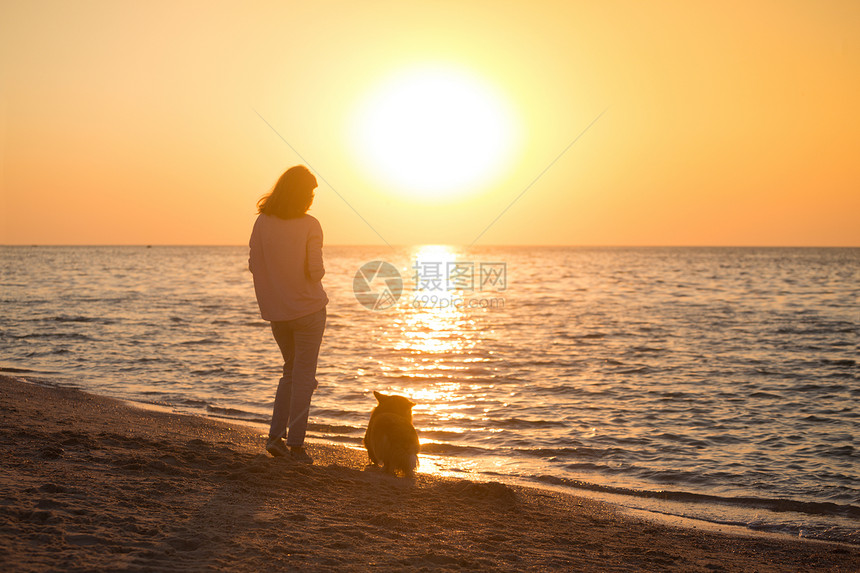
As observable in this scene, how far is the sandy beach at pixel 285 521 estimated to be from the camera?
10.6ft

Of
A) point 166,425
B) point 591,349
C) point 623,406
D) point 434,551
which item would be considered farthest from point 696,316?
point 434,551

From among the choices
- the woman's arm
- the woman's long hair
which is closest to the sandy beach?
the woman's arm

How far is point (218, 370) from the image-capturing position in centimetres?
1194

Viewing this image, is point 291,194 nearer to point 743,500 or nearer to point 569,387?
point 743,500

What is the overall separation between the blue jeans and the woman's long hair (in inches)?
32.1

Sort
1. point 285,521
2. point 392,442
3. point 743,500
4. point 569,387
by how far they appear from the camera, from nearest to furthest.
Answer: point 285,521 < point 392,442 < point 743,500 < point 569,387

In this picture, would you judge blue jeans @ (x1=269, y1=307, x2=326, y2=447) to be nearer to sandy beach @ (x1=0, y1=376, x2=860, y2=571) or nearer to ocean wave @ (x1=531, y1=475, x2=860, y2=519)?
sandy beach @ (x1=0, y1=376, x2=860, y2=571)

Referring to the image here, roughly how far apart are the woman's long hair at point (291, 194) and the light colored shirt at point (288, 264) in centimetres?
5

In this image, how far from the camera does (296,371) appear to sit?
539 centimetres

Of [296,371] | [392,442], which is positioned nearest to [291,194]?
[296,371]

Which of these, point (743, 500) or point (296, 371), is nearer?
A: point (296, 371)

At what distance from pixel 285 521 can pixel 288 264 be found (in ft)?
6.65

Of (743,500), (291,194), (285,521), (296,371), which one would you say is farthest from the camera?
(743,500)

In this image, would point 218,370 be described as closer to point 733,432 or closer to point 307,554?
point 733,432
